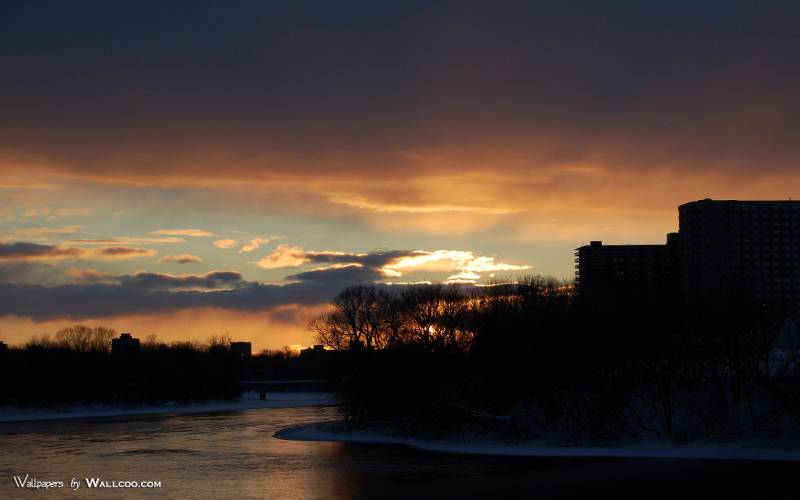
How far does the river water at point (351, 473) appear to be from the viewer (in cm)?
4894

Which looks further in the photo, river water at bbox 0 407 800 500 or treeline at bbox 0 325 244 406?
treeline at bbox 0 325 244 406

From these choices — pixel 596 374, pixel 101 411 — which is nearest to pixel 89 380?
pixel 101 411

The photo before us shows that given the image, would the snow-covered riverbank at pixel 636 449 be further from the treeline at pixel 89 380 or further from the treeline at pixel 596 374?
the treeline at pixel 89 380

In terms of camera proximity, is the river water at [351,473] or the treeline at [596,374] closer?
the river water at [351,473]

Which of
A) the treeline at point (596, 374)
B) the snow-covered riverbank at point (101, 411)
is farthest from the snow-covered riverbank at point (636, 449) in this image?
the snow-covered riverbank at point (101, 411)

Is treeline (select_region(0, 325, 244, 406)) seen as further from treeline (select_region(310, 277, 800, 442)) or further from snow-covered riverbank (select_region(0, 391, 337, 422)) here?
treeline (select_region(310, 277, 800, 442))

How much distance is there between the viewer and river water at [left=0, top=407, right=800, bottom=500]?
1927 inches

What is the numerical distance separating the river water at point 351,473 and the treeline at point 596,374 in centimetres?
855

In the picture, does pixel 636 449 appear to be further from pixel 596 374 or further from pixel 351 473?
pixel 351 473

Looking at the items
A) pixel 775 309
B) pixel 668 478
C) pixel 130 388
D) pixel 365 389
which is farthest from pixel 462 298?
pixel 130 388

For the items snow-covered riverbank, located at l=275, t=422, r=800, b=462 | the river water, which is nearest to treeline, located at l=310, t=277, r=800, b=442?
snow-covered riverbank, located at l=275, t=422, r=800, b=462

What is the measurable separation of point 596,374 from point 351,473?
3115 centimetres

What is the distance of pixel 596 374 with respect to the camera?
81.2 metres

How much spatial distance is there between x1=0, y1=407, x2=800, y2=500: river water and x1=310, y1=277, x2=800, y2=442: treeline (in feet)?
28.1
